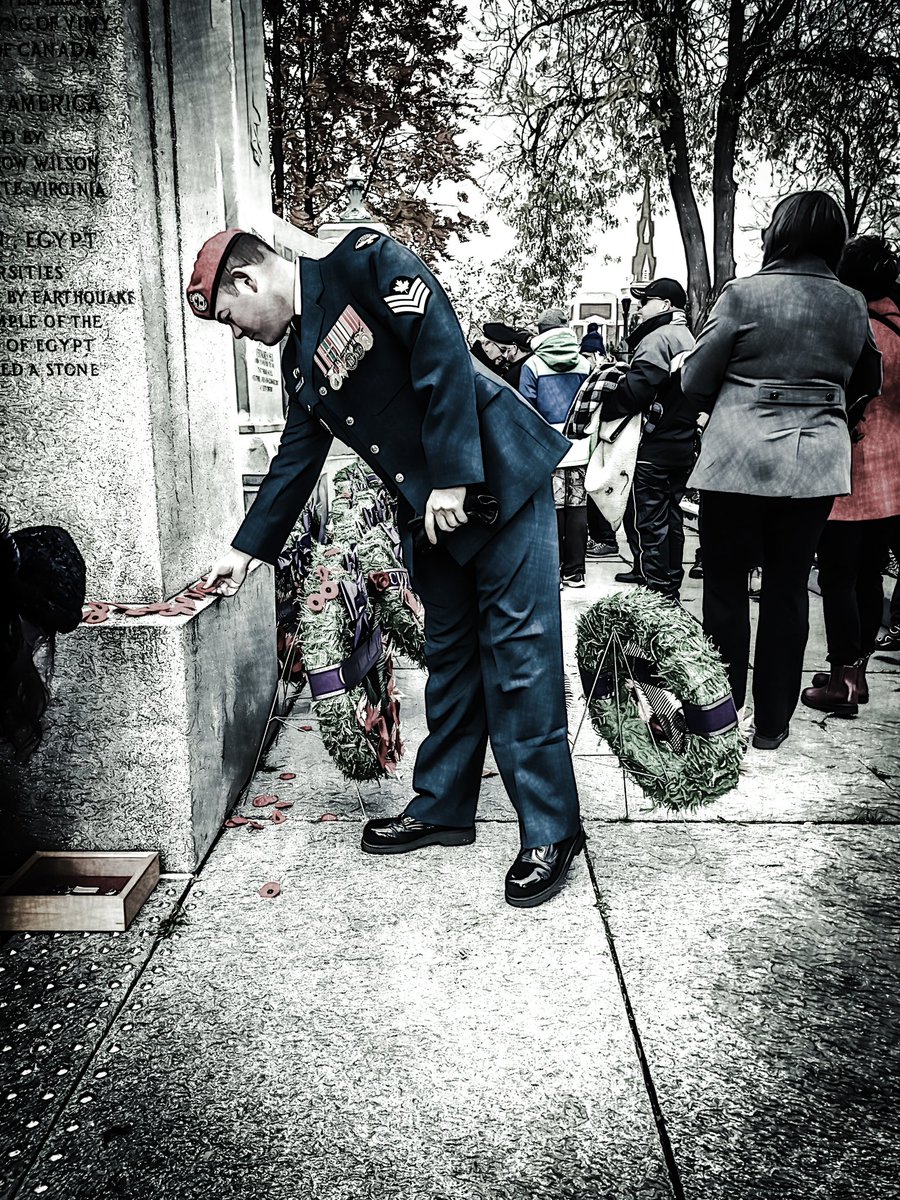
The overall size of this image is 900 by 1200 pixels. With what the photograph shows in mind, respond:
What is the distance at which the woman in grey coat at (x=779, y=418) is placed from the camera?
3674 mm

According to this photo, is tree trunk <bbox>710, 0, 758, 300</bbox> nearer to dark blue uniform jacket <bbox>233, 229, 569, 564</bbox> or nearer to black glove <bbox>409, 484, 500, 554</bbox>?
dark blue uniform jacket <bbox>233, 229, 569, 564</bbox>

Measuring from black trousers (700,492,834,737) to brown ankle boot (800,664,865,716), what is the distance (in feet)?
1.84

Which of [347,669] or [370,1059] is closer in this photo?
[370,1059]

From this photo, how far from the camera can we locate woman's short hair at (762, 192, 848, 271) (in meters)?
3.62

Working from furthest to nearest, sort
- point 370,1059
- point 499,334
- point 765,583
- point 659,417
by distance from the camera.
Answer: point 499,334 < point 659,417 < point 765,583 < point 370,1059

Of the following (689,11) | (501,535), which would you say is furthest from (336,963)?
(689,11)

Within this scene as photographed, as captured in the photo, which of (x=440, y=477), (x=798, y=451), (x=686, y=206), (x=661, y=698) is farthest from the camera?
(x=686, y=206)

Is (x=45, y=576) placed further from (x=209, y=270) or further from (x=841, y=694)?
(x=841, y=694)

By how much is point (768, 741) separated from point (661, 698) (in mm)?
1018

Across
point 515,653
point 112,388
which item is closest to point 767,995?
point 515,653

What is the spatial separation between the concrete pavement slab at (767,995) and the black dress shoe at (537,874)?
0.57 feet

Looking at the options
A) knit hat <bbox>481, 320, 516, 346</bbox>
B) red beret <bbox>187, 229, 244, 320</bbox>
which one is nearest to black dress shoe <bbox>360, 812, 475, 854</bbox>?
red beret <bbox>187, 229, 244, 320</bbox>

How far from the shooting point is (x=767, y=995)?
244 centimetres

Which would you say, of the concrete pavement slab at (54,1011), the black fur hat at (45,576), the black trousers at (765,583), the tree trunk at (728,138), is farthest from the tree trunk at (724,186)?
the concrete pavement slab at (54,1011)
